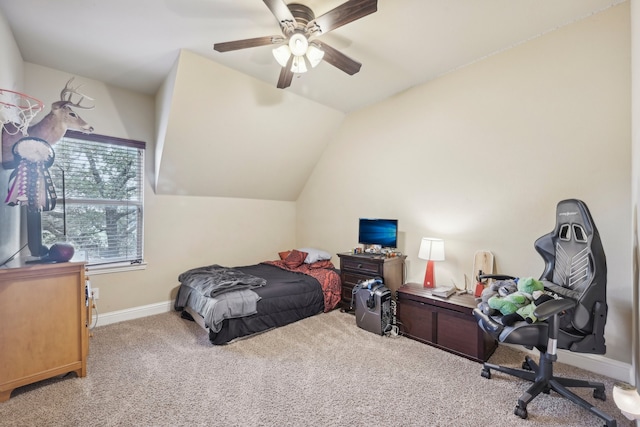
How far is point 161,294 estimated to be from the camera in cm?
348

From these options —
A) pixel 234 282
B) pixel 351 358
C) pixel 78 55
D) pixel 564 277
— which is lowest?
pixel 351 358

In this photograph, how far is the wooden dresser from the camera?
1.80 meters

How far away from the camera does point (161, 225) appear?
3.50 m

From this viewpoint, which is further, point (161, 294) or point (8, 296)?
point (161, 294)

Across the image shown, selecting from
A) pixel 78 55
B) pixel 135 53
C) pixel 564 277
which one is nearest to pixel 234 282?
pixel 135 53

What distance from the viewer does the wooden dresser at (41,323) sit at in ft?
5.90

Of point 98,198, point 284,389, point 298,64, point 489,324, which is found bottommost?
point 284,389

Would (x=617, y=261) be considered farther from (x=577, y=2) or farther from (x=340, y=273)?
(x=340, y=273)

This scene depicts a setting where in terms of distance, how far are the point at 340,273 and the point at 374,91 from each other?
7.47 feet

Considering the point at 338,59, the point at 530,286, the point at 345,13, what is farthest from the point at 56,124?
the point at 530,286

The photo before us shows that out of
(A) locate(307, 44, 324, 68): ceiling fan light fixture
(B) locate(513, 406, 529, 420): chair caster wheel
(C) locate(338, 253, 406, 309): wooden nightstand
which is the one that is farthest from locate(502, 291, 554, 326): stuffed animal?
(A) locate(307, 44, 324, 68): ceiling fan light fixture

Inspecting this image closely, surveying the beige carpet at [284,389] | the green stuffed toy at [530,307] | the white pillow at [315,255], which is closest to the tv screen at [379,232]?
the white pillow at [315,255]

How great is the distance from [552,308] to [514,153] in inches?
59.4

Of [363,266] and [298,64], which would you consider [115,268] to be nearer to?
[363,266]
